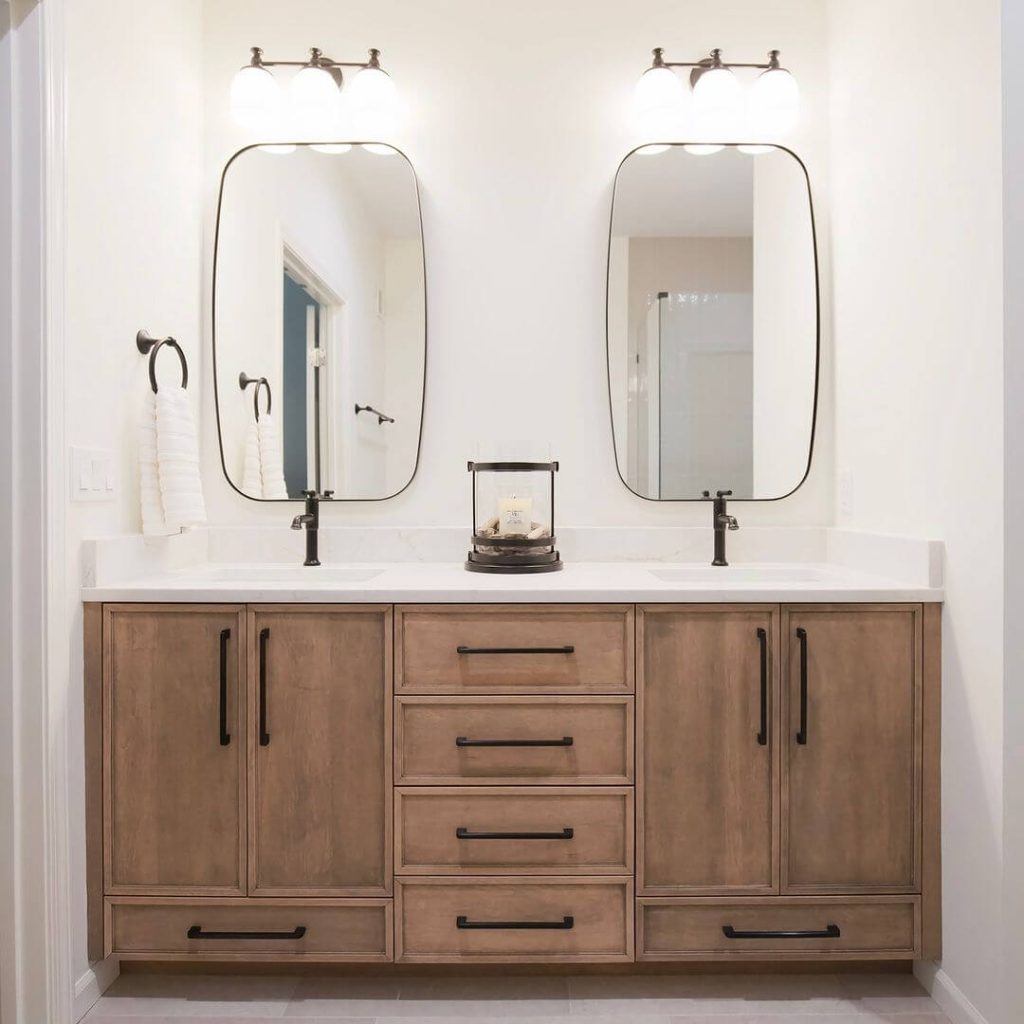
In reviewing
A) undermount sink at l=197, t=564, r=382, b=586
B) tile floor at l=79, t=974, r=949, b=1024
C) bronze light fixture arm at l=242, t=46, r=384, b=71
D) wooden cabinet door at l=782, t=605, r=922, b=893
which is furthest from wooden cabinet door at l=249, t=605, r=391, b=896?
bronze light fixture arm at l=242, t=46, r=384, b=71

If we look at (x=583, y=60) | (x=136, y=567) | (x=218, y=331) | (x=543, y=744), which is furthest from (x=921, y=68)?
(x=136, y=567)

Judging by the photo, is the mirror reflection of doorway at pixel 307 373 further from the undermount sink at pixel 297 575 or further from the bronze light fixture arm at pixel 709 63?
the bronze light fixture arm at pixel 709 63

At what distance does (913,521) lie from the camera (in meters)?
1.76

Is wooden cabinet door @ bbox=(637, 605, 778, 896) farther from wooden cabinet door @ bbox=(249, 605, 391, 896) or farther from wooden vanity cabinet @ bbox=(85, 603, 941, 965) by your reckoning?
wooden cabinet door @ bbox=(249, 605, 391, 896)

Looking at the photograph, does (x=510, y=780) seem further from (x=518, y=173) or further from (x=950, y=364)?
(x=518, y=173)

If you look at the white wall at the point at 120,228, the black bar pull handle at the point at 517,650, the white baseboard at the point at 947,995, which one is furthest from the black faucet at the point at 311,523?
the white baseboard at the point at 947,995

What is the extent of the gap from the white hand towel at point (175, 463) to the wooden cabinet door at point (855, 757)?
147cm

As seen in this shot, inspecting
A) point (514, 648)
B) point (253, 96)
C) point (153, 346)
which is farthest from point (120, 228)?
point (514, 648)

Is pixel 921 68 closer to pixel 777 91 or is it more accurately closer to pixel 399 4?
pixel 777 91

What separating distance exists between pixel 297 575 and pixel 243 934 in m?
0.87

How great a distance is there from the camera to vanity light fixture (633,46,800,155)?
217 centimetres

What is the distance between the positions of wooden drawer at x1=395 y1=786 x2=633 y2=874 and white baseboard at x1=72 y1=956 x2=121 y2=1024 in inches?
28.7

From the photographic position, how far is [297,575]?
2053mm

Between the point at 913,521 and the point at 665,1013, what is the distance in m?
1.26
